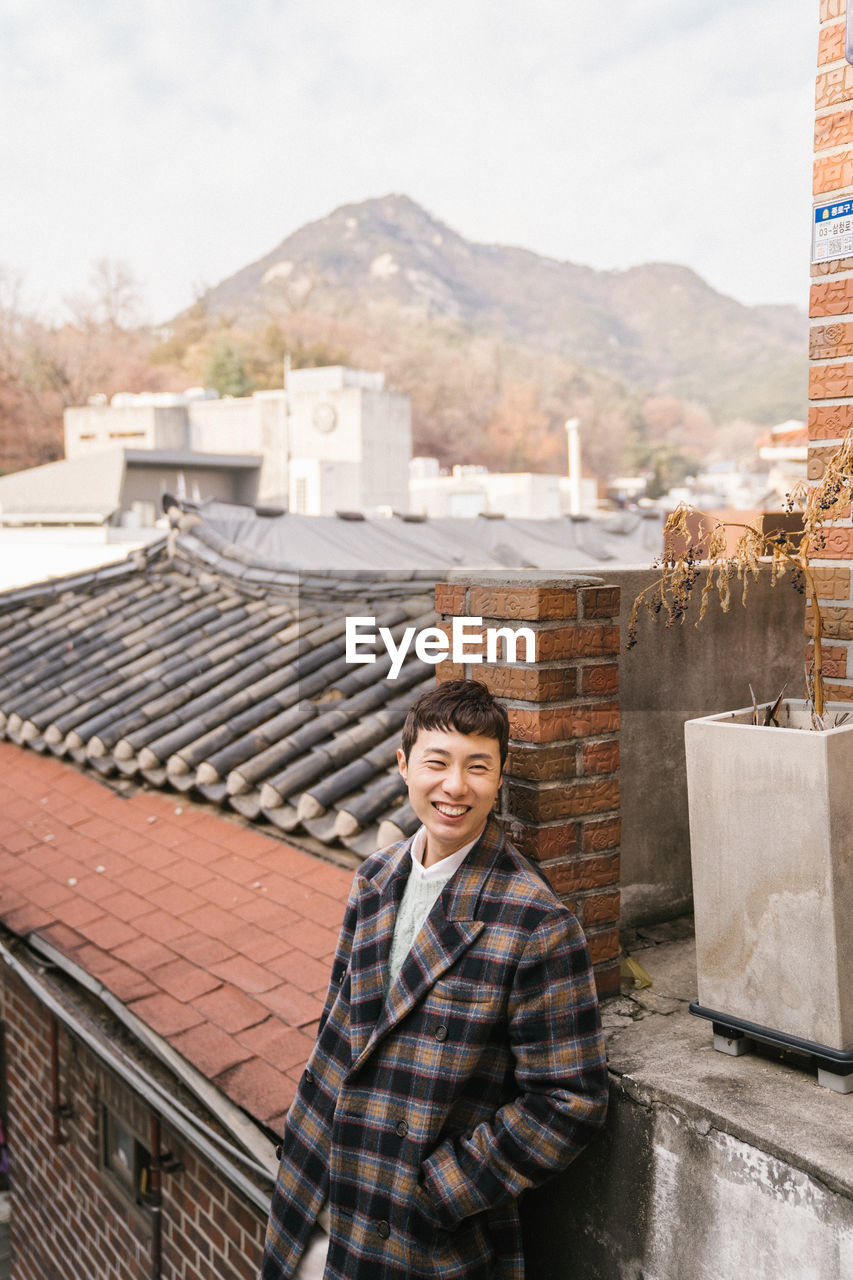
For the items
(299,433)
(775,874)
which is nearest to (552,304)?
(299,433)

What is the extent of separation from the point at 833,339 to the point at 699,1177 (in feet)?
5.98

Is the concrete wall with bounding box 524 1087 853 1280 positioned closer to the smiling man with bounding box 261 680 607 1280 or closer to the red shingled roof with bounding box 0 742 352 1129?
the smiling man with bounding box 261 680 607 1280

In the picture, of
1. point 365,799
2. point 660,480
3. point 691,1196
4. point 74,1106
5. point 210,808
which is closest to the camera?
point 691,1196

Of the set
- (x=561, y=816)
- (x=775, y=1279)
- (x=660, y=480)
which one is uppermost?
(x=660, y=480)

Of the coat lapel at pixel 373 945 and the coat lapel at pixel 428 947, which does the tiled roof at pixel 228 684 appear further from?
the coat lapel at pixel 428 947

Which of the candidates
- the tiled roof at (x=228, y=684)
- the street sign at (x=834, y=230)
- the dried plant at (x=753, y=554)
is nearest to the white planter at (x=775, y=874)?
the dried plant at (x=753, y=554)

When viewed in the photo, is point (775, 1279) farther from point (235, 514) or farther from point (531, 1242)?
point (235, 514)

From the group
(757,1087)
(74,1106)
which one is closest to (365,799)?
(74,1106)

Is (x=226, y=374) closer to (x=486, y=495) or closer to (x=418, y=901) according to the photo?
(x=486, y=495)

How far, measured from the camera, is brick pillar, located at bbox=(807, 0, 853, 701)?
2.35 metres

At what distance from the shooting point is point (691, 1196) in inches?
72.0

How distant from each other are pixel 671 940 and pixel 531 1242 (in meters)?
0.80

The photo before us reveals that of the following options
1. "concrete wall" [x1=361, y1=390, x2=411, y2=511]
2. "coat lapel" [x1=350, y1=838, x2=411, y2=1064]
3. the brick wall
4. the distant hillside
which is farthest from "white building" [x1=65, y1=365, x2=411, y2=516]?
the distant hillside

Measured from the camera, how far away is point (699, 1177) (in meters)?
1.82
